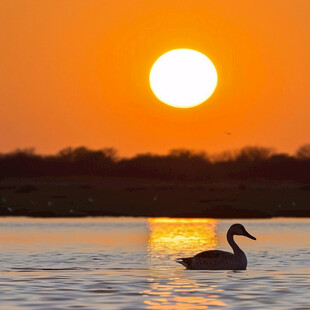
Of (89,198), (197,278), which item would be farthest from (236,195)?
(197,278)

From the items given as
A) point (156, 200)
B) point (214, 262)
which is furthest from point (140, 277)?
point (156, 200)

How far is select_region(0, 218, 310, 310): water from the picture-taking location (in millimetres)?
22344

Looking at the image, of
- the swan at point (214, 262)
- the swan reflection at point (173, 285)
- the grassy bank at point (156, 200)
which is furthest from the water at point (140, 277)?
the grassy bank at point (156, 200)

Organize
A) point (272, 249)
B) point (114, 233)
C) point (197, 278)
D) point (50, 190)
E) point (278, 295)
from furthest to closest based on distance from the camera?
1. point (50, 190)
2. point (114, 233)
3. point (272, 249)
4. point (197, 278)
5. point (278, 295)

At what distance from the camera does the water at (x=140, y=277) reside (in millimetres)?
22344

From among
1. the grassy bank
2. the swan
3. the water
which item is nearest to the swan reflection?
the water

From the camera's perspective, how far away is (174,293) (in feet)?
79.0

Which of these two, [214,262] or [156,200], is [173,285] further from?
[156,200]

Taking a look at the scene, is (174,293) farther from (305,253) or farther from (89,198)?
(89,198)

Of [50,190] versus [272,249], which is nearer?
[272,249]

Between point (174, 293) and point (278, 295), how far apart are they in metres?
2.24

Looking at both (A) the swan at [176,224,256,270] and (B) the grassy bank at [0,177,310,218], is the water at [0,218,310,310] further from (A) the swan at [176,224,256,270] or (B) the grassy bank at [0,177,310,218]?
(B) the grassy bank at [0,177,310,218]

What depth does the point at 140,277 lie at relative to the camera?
2756 cm

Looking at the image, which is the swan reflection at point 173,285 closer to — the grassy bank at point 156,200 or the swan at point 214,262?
the swan at point 214,262
